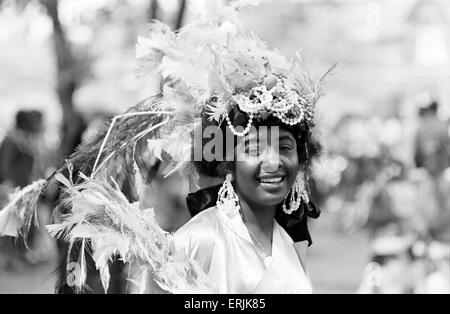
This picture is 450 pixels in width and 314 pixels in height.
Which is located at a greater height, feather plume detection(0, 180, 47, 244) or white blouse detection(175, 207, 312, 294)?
feather plume detection(0, 180, 47, 244)

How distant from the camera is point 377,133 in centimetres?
1018

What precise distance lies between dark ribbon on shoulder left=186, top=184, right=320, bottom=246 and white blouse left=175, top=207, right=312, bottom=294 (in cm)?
11

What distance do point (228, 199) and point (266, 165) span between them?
9.2 inches

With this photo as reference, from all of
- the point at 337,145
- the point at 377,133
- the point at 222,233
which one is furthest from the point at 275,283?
the point at 337,145

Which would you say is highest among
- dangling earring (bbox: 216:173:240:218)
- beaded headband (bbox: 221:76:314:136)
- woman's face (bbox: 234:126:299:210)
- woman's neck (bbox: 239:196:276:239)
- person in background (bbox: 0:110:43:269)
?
person in background (bbox: 0:110:43:269)

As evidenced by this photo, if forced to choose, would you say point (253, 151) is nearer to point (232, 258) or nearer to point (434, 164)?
point (232, 258)

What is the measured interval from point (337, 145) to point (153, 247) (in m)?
7.91

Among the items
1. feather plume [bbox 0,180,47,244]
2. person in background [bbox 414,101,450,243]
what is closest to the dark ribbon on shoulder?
feather plume [bbox 0,180,47,244]

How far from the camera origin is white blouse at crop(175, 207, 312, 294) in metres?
3.28

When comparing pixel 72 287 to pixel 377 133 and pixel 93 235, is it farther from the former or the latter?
pixel 377 133

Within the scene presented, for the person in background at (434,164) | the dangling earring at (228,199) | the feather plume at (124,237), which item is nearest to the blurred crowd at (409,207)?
the person in background at (434,164)

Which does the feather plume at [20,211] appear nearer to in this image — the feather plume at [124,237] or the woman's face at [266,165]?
the feather plume at [124,237]

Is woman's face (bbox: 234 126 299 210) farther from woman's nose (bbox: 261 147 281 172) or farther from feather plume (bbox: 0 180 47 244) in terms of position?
feather plume (bbox: 0 180 47 244)

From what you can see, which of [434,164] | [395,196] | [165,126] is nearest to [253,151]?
[165,126]
